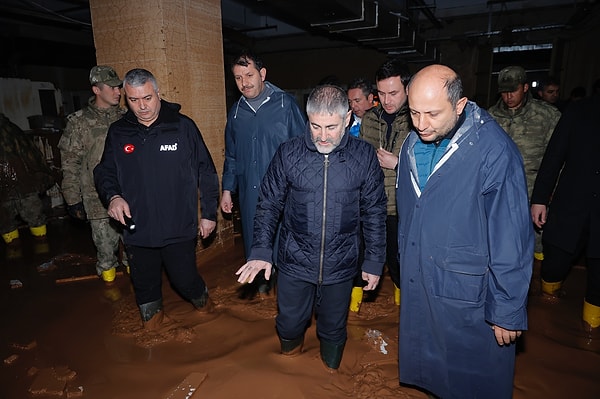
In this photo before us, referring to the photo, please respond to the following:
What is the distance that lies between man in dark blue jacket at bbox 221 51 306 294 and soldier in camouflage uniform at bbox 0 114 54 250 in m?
4.11

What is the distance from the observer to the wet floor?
2689 mm

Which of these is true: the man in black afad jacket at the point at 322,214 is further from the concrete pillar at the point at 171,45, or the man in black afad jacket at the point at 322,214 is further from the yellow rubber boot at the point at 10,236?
the yellow rubber boot at the point at 10,236

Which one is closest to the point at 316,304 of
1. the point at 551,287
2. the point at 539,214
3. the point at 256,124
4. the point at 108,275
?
the point at 256,124

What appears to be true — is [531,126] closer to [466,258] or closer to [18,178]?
[466,258]

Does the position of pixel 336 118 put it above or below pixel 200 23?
below

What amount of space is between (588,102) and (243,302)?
359 cm

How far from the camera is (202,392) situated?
2641mm

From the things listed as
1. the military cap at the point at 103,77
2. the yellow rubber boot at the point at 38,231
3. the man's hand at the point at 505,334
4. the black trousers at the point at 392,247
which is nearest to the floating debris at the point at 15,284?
the yellow rubber boot at the point at 38,231

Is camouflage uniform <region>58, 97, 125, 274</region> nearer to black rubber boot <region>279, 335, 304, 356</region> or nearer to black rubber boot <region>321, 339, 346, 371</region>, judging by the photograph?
black rubber boot <region>279, 335, 304, 356</region>

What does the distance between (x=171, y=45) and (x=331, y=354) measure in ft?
12.0

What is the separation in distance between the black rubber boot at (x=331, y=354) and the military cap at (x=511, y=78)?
3.13 meters

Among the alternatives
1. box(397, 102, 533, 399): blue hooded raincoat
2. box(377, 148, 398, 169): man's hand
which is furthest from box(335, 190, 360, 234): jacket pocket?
box(377, 148, 398, 169): man's hand

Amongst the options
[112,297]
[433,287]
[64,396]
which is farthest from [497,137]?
[112,297]

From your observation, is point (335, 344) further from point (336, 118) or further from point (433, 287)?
point (336, 118)
